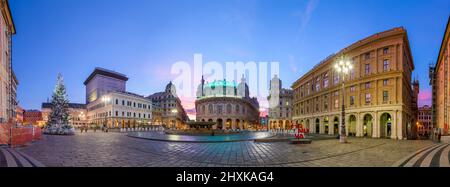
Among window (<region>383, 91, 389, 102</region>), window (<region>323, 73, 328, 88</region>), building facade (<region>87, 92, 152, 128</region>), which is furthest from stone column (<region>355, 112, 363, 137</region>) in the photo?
building facade (<region>87, 92, 152, 128</region>)

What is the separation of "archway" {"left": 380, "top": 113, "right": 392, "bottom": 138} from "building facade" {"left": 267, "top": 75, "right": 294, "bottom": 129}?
164 ft

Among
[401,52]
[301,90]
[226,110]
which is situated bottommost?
[226,110]

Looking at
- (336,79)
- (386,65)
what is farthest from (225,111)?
(386,65)

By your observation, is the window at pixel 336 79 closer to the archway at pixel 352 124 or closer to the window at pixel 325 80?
the window at pixel 325 80

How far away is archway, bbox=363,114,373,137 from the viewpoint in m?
30.5

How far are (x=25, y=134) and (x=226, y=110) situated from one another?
60.0 m

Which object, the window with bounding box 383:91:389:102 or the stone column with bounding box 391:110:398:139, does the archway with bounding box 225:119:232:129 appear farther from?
the stone column with bounding box 391:110:398:139

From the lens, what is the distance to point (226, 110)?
7312 centimetres

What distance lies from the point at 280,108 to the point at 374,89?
175 ft

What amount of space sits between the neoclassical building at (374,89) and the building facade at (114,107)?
55012 mm
